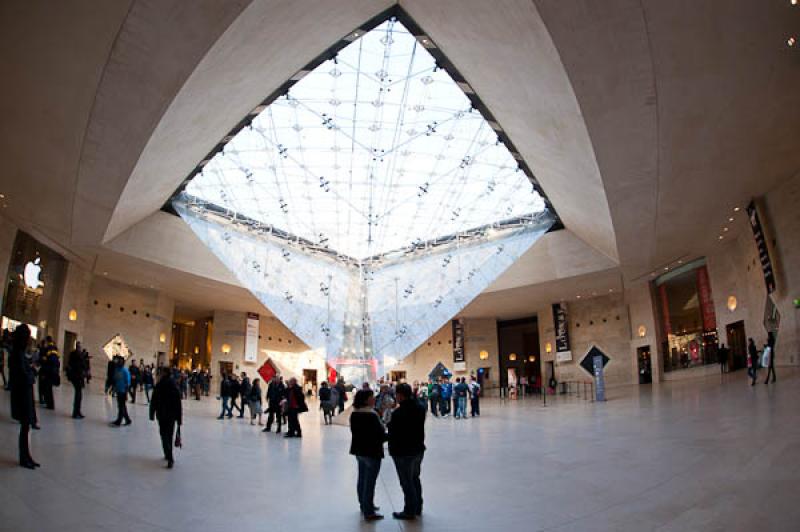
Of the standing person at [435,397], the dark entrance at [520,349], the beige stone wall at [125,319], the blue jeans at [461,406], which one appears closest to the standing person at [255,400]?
the standing person at [435,397]

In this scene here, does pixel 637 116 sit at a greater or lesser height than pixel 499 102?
lesser

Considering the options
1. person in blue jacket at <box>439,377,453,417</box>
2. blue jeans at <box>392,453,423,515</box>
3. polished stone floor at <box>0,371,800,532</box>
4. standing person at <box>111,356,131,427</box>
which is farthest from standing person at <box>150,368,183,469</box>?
person in blue jacket at <box>439,377,453,417</box>

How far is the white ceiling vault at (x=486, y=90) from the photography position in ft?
32.8

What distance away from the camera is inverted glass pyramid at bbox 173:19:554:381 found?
61.5ft

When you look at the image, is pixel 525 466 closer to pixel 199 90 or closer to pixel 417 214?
pixel 199 90

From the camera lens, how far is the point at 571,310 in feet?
111

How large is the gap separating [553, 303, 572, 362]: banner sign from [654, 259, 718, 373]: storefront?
594 cm

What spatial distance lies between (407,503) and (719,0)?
31.6 ft

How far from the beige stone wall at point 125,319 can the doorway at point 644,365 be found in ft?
87.2

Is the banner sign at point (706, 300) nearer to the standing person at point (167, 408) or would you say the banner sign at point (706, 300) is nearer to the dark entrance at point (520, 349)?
the dark entrance at point (520, 349)

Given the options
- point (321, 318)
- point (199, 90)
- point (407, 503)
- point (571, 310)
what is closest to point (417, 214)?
point (321, 318)

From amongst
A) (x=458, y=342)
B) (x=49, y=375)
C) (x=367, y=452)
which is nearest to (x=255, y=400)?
(x=49, y=375)

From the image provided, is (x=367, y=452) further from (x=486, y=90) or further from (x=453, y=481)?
(x=486, y=90)

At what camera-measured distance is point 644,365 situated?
2970 cm
